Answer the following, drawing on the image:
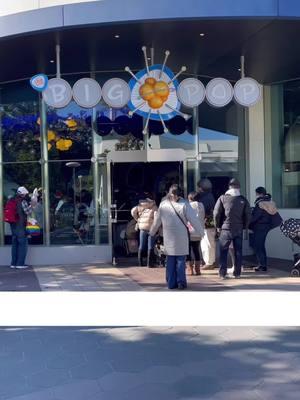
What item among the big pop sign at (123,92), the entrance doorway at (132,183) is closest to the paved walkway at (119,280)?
the entrance doorway at (132,183)

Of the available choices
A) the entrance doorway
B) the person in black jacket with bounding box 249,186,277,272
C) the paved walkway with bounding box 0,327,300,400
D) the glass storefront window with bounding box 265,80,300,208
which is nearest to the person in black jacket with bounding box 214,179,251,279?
the person in black jacket with bounding box 249,186,277,272

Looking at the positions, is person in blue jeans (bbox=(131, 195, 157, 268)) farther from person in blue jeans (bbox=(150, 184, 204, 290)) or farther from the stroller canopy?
the stroller canopy

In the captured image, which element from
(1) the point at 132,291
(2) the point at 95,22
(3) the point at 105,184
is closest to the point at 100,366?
(1) the point at 132,291

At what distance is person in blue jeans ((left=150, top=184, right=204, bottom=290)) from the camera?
29.7 ft

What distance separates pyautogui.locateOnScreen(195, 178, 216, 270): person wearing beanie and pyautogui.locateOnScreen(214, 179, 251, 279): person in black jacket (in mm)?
787

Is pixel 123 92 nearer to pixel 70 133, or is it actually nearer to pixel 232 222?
pixel 70 133

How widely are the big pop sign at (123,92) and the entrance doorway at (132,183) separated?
2233 millimetres

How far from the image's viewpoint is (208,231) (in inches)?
439

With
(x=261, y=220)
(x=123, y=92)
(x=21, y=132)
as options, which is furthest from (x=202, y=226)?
(x=21, y=132)

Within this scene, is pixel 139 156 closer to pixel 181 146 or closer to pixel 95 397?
pixel 181 146

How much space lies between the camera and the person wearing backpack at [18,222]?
38.7ft

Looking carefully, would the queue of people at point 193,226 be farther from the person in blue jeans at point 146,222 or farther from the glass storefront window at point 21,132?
the glass storefront window at point 21,132

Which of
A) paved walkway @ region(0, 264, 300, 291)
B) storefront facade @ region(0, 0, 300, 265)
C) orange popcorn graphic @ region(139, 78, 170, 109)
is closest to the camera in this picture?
paved walkway @ region(0, 264, 300, 291)

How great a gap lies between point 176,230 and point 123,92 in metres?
3.47
